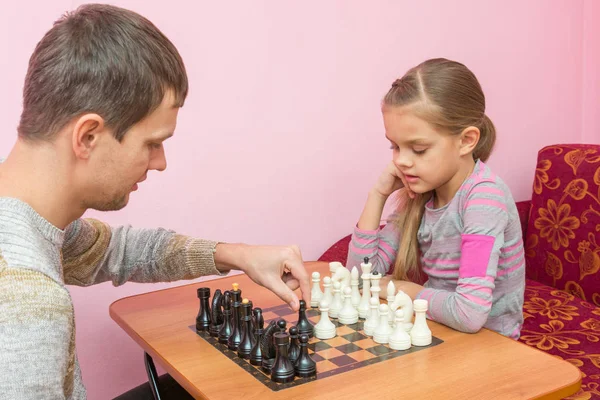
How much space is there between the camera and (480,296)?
157 cm

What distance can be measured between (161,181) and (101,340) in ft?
1.89

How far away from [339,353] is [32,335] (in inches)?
26.3

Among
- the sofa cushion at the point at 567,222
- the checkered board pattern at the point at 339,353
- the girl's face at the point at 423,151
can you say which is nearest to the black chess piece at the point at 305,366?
the checkered board pattern at the point at 339,353

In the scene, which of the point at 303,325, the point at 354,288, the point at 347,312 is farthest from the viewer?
the point at 354,288

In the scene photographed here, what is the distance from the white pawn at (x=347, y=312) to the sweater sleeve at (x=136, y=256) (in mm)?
327

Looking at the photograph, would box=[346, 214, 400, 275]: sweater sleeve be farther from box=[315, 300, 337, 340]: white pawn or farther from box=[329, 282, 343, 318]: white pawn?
box=[315, 300, 337, 340]: white pawn

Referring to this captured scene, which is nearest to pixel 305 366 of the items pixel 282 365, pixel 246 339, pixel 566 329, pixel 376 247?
pixel 282 365

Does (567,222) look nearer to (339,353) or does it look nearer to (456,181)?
(456,181)

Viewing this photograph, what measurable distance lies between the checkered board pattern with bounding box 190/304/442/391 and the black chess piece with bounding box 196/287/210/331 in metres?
0.02

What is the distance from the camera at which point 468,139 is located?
1807mm

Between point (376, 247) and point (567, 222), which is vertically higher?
point (376, 247)

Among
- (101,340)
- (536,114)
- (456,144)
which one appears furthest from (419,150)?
(536,114)

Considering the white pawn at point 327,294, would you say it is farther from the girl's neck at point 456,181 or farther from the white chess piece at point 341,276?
the girl's neck at point 456,181

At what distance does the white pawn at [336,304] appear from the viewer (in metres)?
1.66
